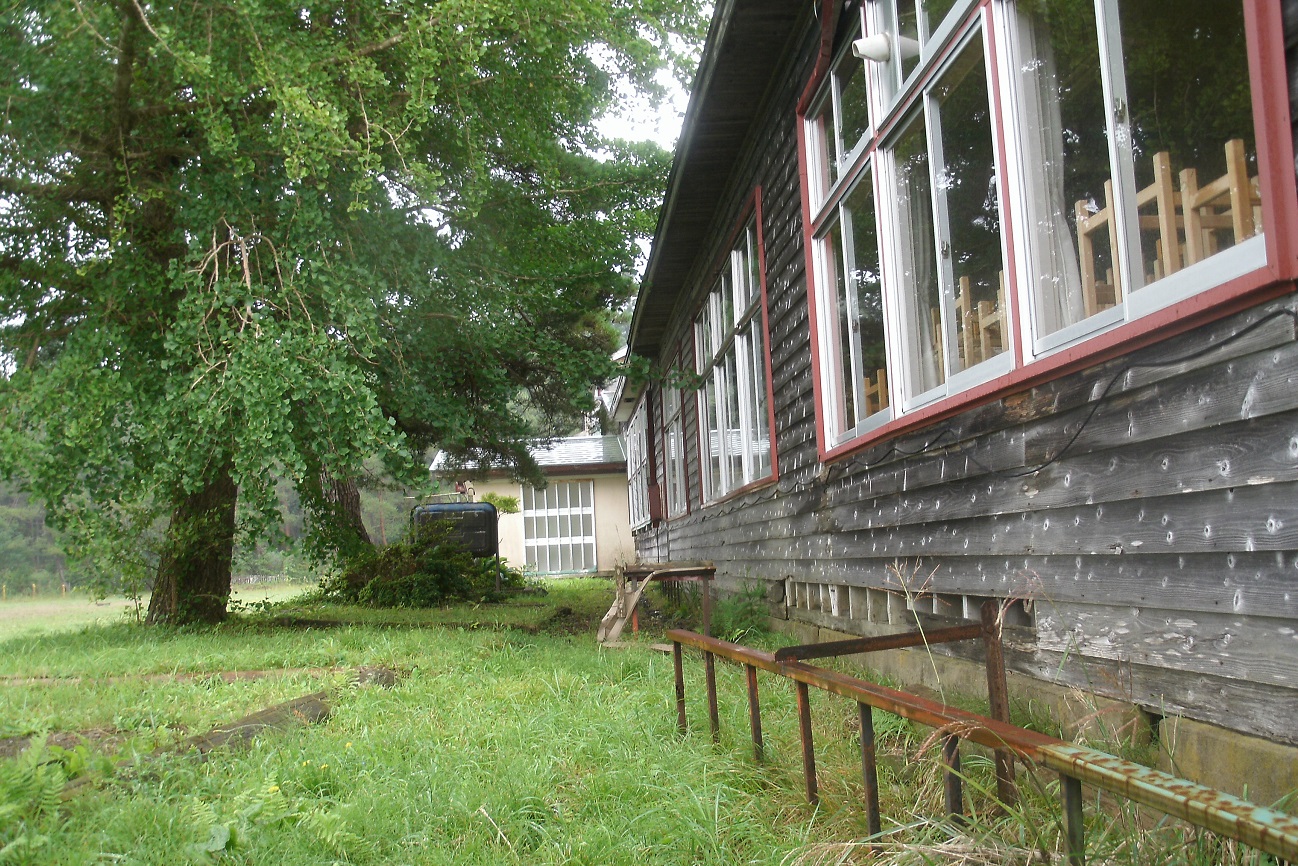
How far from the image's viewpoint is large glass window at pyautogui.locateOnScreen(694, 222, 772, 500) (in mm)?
7195

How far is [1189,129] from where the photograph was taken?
2.36 metres

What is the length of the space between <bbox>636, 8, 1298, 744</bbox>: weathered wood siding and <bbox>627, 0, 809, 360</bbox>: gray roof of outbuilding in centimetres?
264

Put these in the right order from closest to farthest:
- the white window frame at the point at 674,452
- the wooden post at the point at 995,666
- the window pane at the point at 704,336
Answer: the wooden post at the point at 995,666 → the window pane at the point at 704,336 → the white window frame at the point at 674,452

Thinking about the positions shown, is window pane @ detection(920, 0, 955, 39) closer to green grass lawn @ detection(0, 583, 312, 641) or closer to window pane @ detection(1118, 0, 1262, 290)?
window pane @ detection(1118, 0, 1262, 290)

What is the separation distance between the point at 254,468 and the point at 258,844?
15.1ft

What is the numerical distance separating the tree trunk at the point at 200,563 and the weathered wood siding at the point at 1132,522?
7.23m

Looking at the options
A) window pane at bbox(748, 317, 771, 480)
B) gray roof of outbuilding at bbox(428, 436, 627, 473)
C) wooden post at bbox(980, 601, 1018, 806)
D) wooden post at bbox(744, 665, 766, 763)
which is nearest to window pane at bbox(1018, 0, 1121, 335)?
wooden post at bbox(980, 601, 1018, 806)

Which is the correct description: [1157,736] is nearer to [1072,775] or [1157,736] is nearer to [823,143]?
[1072,775]

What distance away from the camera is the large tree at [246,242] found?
269 inches

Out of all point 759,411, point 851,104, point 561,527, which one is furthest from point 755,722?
point 561,527

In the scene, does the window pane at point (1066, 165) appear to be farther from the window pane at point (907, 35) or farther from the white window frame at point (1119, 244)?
the window pane at point (907, 35)

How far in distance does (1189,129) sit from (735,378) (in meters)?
5.87

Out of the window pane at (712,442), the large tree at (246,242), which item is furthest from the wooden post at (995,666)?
the window pane at (712,442)

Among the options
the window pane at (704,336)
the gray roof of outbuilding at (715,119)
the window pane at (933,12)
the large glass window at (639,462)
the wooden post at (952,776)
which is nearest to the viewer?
the wooden post at (952,776)
